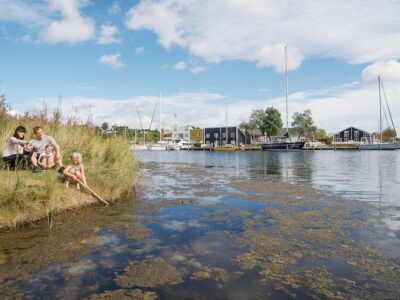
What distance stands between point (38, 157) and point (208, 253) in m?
6.64

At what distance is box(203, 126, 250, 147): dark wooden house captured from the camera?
106m

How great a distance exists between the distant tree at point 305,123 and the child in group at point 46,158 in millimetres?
95614

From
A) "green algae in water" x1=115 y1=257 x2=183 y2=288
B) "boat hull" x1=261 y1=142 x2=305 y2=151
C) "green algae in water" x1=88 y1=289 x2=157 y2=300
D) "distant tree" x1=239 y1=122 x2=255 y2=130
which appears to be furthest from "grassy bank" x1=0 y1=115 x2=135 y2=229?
"distant tree" x1=239 y1=122 x2=255 y2=130

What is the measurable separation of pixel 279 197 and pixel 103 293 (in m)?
7.84

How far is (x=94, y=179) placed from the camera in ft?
31.6

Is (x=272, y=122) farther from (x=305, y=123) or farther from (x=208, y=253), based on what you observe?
(x=208, y=253)

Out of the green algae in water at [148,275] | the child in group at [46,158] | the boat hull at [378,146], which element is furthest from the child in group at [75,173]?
the boat hull at [378,146]

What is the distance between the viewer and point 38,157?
9.65 metres

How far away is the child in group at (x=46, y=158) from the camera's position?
9.42 meters

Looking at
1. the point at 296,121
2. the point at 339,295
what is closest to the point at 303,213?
the point at 339,295

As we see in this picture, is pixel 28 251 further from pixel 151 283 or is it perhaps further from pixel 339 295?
pixel 339 295

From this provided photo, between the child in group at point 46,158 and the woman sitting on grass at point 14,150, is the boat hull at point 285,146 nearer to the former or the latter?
the child in group at point 46,158

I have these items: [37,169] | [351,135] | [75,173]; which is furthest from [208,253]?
[351,135]

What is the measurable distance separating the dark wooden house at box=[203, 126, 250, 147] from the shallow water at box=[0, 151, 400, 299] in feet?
313
